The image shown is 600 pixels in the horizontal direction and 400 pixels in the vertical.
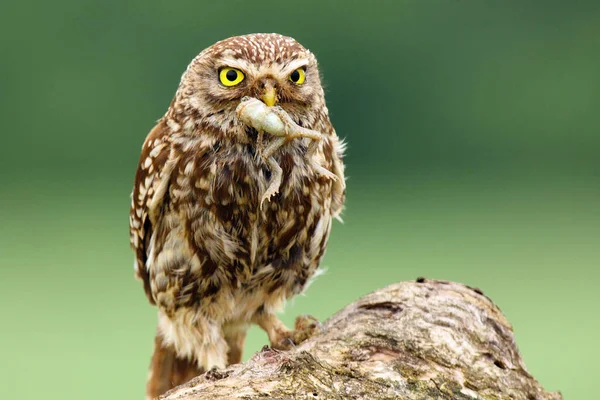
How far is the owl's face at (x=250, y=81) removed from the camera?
123 inches

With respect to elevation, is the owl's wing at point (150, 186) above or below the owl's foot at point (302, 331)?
above

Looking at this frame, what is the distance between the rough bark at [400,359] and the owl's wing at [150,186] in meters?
0.90

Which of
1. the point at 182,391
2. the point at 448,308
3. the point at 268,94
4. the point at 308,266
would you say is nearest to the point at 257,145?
the point at 268,94

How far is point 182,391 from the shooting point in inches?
91.9

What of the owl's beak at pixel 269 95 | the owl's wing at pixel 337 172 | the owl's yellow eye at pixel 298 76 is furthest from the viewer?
the owl's wing at pixel 337 172

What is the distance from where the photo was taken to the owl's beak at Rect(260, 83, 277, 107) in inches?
121

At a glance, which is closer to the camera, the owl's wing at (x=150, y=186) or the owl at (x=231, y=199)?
the owl at (x=231, y=199)

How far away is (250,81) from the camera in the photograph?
313cm

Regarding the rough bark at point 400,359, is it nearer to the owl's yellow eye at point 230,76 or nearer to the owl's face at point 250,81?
the owl's face at point 250,81

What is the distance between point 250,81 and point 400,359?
1.17 metres

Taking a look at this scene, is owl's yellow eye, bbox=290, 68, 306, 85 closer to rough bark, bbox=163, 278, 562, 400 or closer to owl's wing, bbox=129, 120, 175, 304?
owl's wing, bbox=129, 120, 175, 304

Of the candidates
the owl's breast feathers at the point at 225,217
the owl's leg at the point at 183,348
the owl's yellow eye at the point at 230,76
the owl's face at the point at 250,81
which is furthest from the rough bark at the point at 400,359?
the owl's yellow eye at the point at 230,76

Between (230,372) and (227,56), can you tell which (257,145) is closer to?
(227,56)

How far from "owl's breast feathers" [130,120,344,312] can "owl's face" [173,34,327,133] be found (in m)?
0.12
